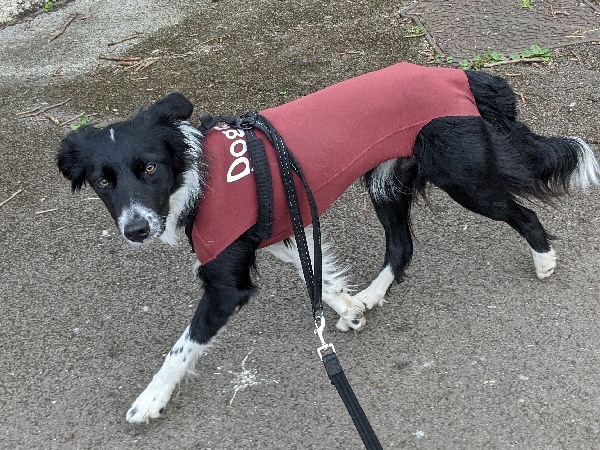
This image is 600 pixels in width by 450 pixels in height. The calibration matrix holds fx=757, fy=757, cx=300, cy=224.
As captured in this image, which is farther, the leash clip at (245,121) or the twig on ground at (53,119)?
the twig on ground at (53,119)

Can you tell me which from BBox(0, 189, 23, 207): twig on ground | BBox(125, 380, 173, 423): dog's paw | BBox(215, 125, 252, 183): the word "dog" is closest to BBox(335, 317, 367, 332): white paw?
BBox(125, 380, 173, 423): dog's paw

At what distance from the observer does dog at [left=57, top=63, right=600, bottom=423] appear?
9.41ft

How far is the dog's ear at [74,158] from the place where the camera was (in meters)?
2.90

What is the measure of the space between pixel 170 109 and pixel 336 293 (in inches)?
46.4

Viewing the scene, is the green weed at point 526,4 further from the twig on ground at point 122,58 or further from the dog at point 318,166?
the twig on ground at point 122,58

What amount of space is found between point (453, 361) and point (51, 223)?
245 cm

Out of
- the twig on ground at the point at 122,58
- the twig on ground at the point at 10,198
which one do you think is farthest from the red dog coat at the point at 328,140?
the twig on ground at the point at 122,58

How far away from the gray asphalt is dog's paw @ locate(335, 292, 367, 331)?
5cm

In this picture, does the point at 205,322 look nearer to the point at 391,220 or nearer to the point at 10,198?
the point at 391,220

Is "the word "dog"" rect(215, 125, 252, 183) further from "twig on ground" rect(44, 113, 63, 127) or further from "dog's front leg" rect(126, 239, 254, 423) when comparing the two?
"twig on ground" rect(44, 113, 63, 127)

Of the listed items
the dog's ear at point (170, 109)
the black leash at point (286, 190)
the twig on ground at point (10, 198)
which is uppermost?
the dog's ear at point (170, 109)

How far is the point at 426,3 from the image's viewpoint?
615 centimetres

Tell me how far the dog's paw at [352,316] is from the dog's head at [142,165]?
3.12 ft

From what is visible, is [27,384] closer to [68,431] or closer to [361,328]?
[68,431]
